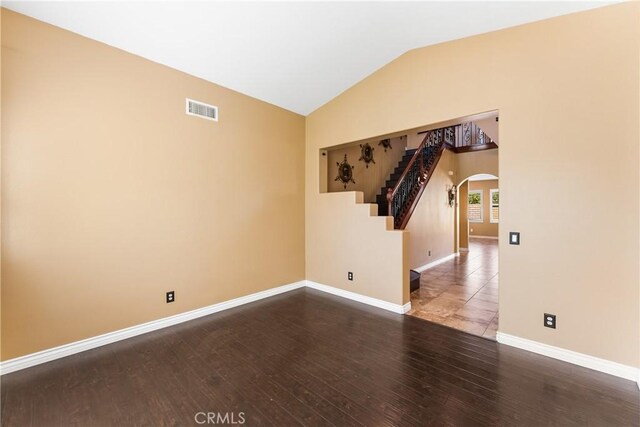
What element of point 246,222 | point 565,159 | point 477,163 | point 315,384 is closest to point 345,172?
point 246,222

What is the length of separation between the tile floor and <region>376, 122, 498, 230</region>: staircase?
4.37 ft

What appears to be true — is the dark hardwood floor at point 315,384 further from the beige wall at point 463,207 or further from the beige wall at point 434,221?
the beige wall at point 463,207

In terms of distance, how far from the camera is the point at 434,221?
267 inches

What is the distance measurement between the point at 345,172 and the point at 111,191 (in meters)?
3.99

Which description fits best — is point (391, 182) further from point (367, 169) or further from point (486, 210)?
point (486, 210)

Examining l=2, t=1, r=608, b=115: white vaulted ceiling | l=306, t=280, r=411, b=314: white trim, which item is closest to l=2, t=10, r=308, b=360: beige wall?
l=2, t=1, r=608, b=115: white vaulted ceiling

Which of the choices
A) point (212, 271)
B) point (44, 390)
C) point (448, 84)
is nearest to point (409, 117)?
point (448, 84)

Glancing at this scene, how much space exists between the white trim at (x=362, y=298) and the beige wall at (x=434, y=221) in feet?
7.32

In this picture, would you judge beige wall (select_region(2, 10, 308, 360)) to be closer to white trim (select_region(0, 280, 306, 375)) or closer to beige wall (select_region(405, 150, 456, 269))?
white trim (select_region(0, 280, 306, 375))

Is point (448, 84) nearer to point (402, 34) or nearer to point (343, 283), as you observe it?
point (402, 34)

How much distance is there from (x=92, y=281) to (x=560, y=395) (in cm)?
433
